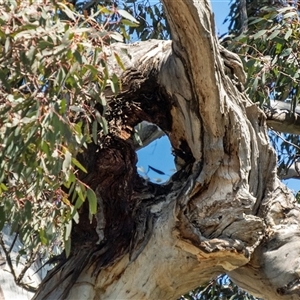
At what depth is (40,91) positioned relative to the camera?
5.62ft

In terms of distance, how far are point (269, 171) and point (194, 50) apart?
0.56 m

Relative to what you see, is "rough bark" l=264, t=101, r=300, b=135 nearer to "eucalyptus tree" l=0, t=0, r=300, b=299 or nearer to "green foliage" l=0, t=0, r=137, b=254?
"eucalyptus tree" l=0, t=0, r=300, b=299

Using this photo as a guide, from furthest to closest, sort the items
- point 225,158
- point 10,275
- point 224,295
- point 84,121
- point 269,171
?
point 224,295 < point 10,275 < point 269,171 < point 225,158 < point 84,121

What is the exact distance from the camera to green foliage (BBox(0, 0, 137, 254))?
1641 millimetres

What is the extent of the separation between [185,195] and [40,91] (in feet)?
2.51

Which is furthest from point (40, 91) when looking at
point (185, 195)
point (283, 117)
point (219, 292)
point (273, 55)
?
point (219, 292)

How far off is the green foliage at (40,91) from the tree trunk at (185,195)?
492 mm

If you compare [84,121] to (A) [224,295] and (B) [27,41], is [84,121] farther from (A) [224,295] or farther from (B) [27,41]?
(A) [224,295]

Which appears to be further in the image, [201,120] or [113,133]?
[113,133]

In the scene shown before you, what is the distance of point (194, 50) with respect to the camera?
2.24 metres

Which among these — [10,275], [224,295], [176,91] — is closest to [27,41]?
[176,91]

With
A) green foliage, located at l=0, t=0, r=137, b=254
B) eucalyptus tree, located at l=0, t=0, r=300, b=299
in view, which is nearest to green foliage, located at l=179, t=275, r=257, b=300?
eucalyptus tree, located at l=0, t=0, r=300, b=299

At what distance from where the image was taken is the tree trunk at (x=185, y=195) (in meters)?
2.33

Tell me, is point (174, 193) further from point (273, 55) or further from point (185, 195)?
point (273, 55)
